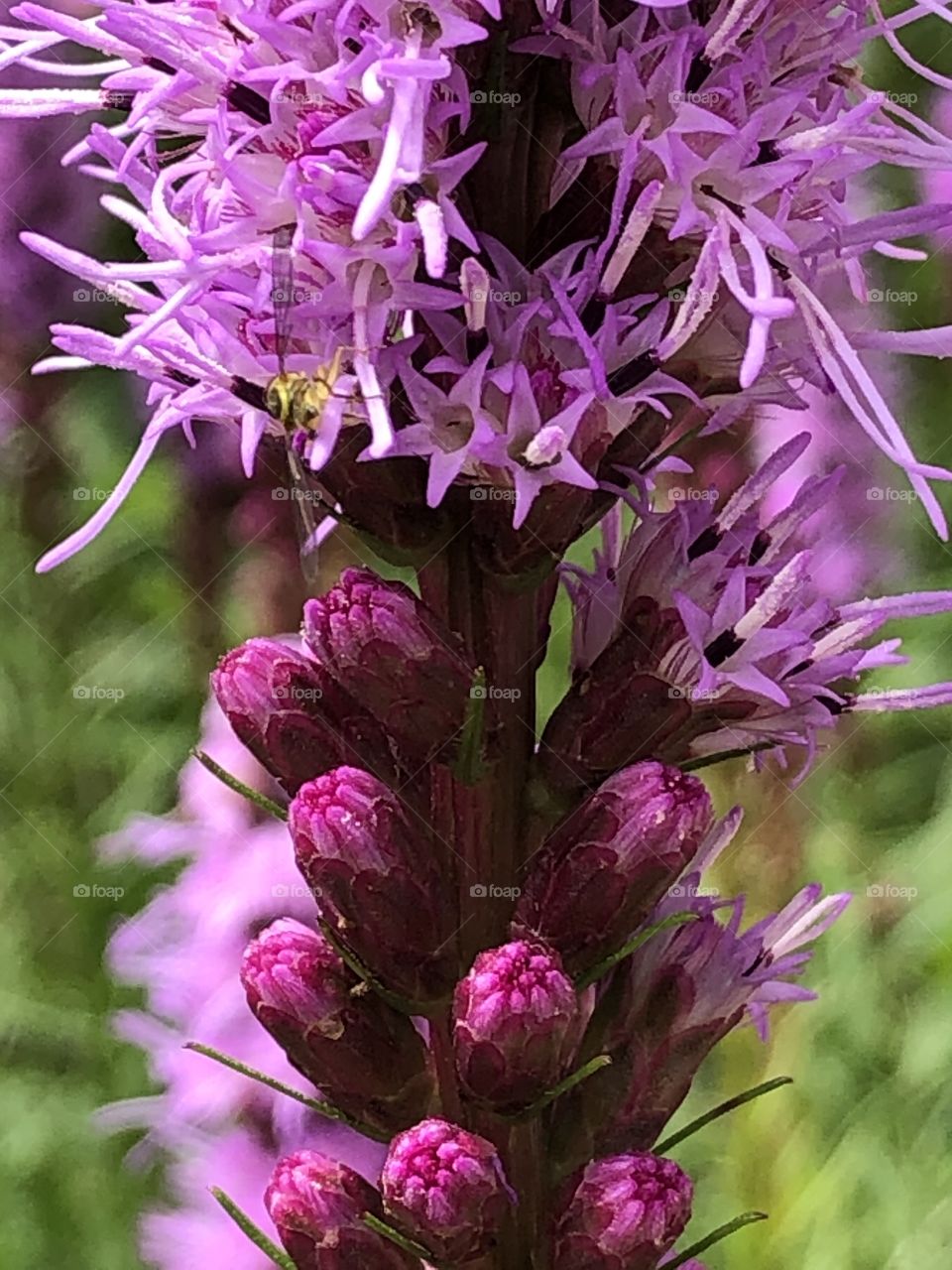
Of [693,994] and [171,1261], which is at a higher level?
[693,994]

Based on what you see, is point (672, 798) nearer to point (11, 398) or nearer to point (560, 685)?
point (560, 685)

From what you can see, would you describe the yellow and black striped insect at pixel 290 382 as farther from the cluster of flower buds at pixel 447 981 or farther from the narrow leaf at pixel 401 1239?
the narrow leaf at pixel 401 1239

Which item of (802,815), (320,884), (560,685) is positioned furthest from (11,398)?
(320,884)

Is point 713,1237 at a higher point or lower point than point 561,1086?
lower

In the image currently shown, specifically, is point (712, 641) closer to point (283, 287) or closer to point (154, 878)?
point (283, 287)

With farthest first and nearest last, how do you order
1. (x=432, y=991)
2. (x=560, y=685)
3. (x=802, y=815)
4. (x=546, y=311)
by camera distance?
(x=560, y=685) → (x=802, y=815) → (x=432, y=991) → (x=546, y=311)

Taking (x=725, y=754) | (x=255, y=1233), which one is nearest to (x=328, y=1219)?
(x=255, y=1233)

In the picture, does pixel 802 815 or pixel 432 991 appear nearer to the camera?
pixel 432 991
